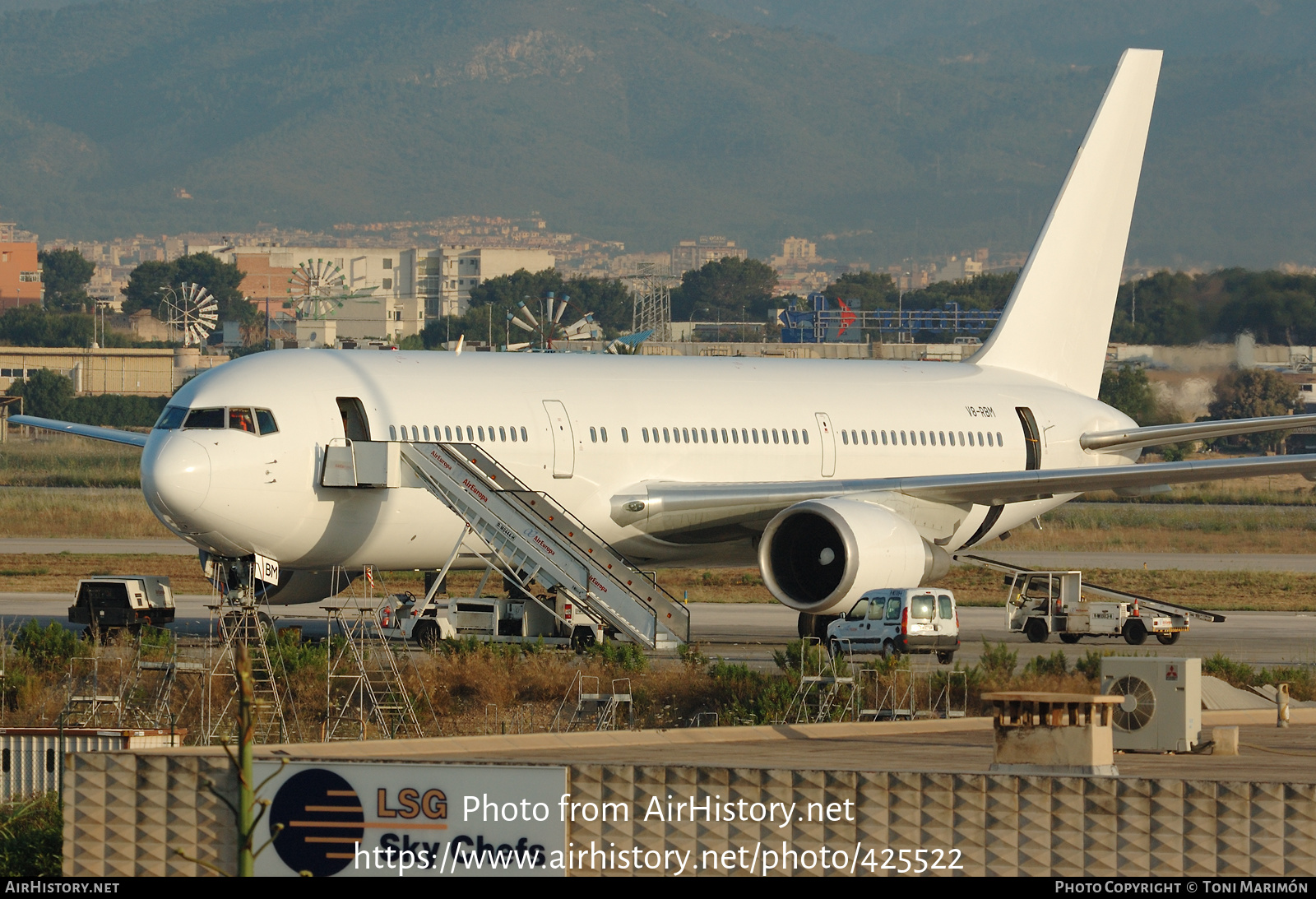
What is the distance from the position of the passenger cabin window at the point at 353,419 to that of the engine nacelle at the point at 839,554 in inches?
262

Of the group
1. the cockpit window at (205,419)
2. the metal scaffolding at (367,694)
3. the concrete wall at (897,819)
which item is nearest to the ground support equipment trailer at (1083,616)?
the metal scaffolding at (367,694)

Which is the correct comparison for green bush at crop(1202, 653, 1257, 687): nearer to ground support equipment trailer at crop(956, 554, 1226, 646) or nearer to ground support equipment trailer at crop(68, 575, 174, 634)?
ground support equipment trailer at crop(956, 554, 1226, 646)

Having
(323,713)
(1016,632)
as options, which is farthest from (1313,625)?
(323,713)

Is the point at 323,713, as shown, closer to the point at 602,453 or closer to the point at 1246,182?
the point at 602,453

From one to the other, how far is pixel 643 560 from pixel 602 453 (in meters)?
2.71

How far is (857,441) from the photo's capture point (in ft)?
114

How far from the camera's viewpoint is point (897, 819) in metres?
11.6

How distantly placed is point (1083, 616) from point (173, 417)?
16489mm

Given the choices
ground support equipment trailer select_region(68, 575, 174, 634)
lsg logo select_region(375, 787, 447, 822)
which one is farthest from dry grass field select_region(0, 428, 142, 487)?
lsg logo select_region(375, 787, 447, 822)

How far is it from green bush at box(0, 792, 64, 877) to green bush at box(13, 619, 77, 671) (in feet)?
28.0

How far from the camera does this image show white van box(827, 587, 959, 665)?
28.5 meters

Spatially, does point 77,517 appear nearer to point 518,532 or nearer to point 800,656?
point 518,532

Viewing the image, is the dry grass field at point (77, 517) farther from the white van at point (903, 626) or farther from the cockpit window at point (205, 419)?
the white van at point (903, 626)
